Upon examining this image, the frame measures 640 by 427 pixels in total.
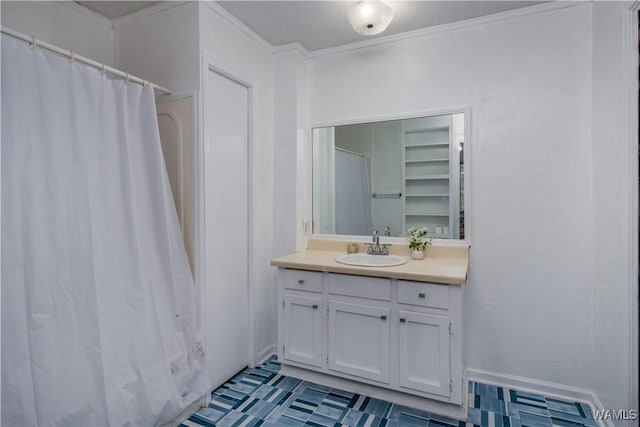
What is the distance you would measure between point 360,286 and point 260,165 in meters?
1.18

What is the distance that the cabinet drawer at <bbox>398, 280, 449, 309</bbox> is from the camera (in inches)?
72.9

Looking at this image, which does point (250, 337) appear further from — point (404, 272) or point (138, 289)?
point (404, 272)

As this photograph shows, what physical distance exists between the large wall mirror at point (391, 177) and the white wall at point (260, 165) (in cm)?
Result: 39

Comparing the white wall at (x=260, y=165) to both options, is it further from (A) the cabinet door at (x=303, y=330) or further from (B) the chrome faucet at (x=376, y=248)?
(B) the chrome faucet at (x=376, y=248)

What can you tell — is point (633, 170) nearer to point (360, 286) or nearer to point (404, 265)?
point (404, 265)

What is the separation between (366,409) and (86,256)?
1675 millimetres

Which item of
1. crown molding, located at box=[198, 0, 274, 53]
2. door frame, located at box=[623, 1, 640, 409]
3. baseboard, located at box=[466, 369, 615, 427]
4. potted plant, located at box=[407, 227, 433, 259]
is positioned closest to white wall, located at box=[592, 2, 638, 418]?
door frame, located at box=[623, 1, 640, 409]

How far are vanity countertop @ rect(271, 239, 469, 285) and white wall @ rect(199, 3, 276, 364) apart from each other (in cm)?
29

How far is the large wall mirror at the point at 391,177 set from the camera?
7.70 ft

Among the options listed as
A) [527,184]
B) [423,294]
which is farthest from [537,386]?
[527,184]

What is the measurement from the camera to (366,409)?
6.52 feet

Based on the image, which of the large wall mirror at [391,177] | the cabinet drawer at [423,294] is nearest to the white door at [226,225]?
the large wall mirror at [391,177]

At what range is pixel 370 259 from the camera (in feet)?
7.88

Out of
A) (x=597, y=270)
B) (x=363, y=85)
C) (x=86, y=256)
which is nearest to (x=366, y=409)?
(x=597, y=270)
